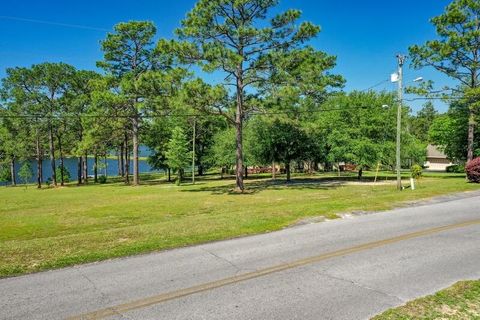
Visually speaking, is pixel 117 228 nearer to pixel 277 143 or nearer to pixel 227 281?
pixel 227 281

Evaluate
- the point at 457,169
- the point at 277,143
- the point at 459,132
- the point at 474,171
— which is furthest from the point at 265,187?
the point at 457,169

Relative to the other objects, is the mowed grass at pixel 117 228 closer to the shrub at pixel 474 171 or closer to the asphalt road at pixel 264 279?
the asphalt road at pixel 264 279

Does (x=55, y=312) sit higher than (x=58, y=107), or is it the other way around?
(x=58, y=107)

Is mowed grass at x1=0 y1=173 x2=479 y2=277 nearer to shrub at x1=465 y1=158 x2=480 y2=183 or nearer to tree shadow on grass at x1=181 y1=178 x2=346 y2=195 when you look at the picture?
shrub at x1=465 y1=158 x2=480 y2=183

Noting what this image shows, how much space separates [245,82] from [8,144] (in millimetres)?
34916

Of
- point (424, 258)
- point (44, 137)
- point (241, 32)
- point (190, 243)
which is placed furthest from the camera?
point (44, 137)

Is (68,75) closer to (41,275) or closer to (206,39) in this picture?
(206,39)

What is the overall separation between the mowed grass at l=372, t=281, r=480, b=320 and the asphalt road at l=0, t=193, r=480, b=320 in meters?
0.25

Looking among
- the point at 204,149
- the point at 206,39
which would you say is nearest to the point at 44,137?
the point at 204,149

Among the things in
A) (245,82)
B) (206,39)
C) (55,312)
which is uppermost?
(206,39)

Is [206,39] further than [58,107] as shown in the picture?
No

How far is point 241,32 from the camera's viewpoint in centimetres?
2558

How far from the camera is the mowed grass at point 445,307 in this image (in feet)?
17.1

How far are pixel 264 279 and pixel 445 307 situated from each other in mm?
2827
